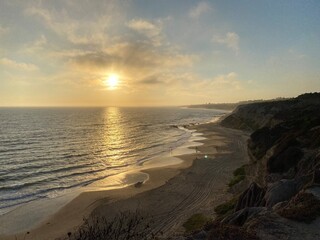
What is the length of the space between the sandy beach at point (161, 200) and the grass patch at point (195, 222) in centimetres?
59

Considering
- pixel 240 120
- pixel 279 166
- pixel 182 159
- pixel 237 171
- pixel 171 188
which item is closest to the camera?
pixel 279 166

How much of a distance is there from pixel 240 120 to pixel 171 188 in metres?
76.5

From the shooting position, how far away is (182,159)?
5125cm

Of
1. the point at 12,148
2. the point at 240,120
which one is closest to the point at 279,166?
the point at 12,148

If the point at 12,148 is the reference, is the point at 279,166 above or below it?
above

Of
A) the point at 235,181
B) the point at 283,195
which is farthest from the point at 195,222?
the point at 235,181

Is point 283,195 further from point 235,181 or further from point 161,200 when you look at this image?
point 235,181

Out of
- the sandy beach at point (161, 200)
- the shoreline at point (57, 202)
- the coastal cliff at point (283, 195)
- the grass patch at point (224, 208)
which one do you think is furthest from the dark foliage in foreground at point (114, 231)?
the grass patch at point (224, 208)

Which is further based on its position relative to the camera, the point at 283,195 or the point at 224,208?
the point at 224,208

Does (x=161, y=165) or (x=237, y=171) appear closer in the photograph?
(x=237, y=171)

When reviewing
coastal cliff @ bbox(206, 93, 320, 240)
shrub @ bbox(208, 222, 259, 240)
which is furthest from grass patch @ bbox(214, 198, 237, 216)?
shrub @ bbox(208, 222, 259, 240)

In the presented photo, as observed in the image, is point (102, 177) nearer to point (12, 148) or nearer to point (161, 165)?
point (161, 165)

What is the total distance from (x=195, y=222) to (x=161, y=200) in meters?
7.14

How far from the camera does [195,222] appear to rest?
21953 mm
